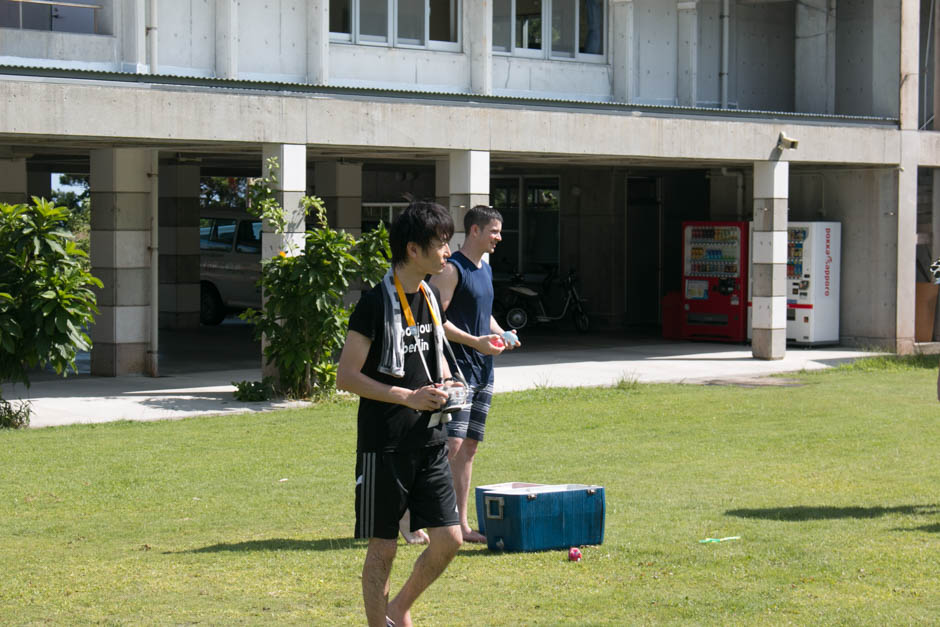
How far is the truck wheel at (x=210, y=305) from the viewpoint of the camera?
27.1m

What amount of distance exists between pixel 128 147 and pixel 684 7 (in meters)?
9.88

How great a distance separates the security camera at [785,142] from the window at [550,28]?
3.20 metres

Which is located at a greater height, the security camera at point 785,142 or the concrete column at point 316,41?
the concrete column at point 316,41

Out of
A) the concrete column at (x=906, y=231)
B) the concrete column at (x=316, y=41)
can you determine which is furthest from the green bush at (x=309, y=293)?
the concrete column at (x=906, y=231)

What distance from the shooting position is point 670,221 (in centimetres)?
2817

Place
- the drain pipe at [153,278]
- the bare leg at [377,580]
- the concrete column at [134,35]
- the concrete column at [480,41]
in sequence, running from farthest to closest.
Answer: the concrete column at [480,41] → the drain pipe at [153,278] → the concrete column at [134,35] → the bare leg at [377,580]

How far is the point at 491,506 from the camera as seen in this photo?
745 centimetres

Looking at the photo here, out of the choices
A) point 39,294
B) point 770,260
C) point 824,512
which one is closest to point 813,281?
point 770,260

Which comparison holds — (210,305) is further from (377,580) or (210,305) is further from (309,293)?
(377,580)

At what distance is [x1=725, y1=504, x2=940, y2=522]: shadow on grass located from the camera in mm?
8516

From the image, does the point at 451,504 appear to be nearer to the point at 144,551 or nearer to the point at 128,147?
the point at 144,551

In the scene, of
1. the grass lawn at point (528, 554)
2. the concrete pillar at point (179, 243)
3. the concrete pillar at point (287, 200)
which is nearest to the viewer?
the grass lawn at point (528, 554)

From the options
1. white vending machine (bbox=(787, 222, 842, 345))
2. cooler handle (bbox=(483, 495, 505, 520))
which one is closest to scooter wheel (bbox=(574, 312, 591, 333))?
white vending machine (bbox=(787, 222, 842, 345))

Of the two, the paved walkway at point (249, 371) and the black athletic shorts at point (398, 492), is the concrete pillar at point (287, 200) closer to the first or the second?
the paved walkway at point (249, 371)
